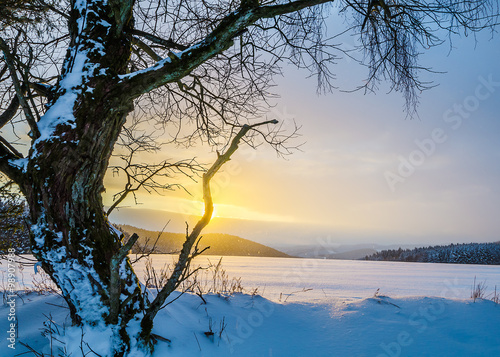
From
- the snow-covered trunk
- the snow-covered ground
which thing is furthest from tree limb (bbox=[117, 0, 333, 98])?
the snow-covered ground

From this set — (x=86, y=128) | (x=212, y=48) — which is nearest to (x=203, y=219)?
(x=86, y=128)

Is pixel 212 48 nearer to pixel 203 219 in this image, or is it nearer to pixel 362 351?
pixel 203 219

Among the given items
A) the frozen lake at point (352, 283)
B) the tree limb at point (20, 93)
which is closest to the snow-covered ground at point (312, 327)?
the frozen lake at point (352, 283)

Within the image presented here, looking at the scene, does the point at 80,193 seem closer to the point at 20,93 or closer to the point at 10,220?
the point at 20,93

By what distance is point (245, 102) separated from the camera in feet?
13.9

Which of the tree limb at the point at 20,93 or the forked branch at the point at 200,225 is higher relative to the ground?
the tree limb at the point at 20,93

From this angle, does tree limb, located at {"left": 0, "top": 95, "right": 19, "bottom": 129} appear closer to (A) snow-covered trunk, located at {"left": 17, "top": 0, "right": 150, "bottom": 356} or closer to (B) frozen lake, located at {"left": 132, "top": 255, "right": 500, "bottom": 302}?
(A) snow-covered trunk, located at {"left": 17, "top": 0, "right": 150, "bottom": 356}

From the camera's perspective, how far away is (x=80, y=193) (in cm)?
243

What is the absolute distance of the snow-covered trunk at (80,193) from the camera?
2.36 metres

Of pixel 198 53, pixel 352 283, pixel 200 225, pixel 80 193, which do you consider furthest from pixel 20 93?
pixel 352 283

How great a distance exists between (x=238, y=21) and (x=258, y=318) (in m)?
3.21

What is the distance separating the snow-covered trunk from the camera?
2361 millimetres

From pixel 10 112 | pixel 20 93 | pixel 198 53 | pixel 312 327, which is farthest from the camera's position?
pixel 312 327

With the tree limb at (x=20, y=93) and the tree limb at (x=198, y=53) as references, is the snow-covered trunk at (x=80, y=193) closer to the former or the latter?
the tree limb at (x=20, y=93)
